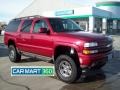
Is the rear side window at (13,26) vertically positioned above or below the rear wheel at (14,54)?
above

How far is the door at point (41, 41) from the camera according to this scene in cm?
850

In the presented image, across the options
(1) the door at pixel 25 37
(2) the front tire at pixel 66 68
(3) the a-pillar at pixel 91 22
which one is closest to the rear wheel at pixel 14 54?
(1) the door at pixel 25 37

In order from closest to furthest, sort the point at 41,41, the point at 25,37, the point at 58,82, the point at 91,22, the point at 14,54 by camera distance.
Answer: the point at 58,82 < the point at 41,41 < the point at 25,37 < the point at 14,54 < the point at 91,22

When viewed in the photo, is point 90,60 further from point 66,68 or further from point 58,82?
point 58,82

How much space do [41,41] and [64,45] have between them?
48.2 inches

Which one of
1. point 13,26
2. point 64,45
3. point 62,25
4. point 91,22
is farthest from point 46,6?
point 64,45

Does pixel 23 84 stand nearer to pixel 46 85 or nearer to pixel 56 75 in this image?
pixel 46 85

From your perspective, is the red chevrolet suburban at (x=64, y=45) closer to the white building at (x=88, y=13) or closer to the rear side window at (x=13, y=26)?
the rear side window at (x=13, y=26)

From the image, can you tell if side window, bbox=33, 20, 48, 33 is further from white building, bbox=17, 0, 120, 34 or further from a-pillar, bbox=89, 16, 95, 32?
a-pillar, bbox=89, 16, 95, 32

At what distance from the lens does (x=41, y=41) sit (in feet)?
28.9

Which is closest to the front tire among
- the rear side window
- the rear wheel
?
the rear wheel

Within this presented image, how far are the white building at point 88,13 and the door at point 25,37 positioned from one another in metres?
30.0

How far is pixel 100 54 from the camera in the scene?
762 cm

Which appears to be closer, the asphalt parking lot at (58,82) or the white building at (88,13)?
the asphalt parking lot at (58,82)
